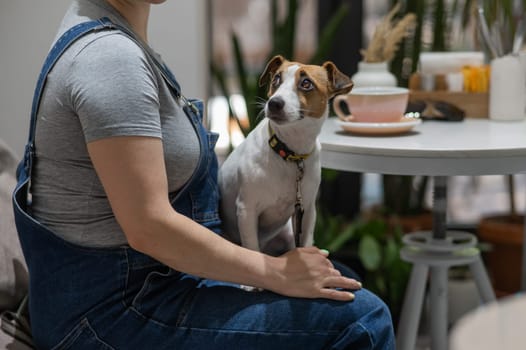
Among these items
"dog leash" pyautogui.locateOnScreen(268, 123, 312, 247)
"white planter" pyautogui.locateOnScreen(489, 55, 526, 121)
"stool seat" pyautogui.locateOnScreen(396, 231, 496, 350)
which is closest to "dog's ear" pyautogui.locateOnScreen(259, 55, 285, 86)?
"dog leash" pyautogui.locateOnScreen(268, 123, 312, 247)

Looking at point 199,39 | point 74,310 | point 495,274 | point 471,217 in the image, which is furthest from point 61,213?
point 471,217

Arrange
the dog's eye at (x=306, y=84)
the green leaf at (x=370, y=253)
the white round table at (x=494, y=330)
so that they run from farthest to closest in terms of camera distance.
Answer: the green leaf at (x=370, y=253), the dog's eye at (x=306, y=84), the white round table at (x=494, y=330)

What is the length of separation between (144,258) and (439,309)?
966 millimetres

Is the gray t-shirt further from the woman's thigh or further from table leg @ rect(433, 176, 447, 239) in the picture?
table leg @ rect(433, 176, 447, 239)

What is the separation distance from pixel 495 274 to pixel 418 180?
496 mm

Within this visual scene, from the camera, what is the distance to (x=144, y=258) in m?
1.17

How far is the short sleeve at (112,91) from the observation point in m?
1.04

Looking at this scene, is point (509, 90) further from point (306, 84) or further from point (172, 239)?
point (172, 239)

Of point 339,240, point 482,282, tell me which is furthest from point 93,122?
point 339,240

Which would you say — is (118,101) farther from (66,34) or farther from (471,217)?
(471,217)

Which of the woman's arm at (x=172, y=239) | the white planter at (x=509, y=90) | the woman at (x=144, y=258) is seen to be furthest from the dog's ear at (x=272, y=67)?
the white planter at (x=509, y=90)

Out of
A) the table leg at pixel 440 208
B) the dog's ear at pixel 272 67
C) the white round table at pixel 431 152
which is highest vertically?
the dog's ear at pixel 272 67

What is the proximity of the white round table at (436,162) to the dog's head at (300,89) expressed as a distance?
268 millimetres

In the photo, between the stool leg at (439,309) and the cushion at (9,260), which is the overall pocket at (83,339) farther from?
the stool leg at (439,309)
